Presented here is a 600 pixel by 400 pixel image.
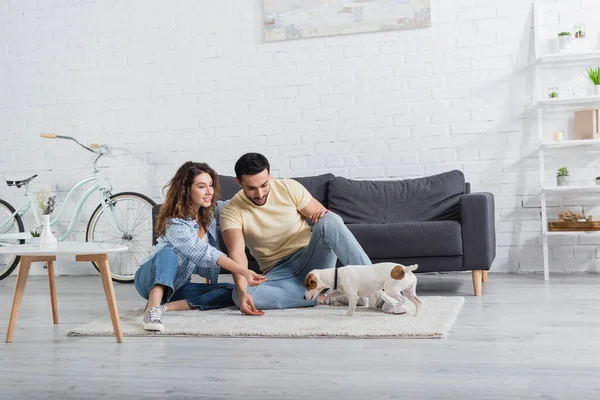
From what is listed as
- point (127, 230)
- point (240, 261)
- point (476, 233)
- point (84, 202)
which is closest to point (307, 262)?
point (240, 261)

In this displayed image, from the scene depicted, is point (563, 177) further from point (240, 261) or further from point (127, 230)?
point (127, 230)

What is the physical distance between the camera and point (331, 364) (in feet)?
7.76

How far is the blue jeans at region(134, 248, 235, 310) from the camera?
3273mm

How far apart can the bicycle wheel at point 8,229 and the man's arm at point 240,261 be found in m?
2.55

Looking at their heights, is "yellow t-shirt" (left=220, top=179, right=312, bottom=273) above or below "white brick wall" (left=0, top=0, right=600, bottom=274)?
below

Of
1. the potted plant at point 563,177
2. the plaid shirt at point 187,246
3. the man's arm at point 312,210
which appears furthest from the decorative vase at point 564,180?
the plaid shirt at point 187,246

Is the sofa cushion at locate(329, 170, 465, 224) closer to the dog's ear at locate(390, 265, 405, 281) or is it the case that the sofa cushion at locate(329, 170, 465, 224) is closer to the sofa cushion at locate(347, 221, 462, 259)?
the sofa cushion at locate(347, 221, 462, 259)

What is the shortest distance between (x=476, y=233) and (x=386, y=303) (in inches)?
36.0

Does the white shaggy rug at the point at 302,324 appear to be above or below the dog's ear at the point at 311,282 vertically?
below

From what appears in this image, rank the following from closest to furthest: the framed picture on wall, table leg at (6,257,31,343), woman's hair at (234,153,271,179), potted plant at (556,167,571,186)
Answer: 1. table leg at (6,257,31,343)
2. woman's hair at (234,153,271,179)
3. potted plant at (556,167,571,186)
4. the framed picture on wall

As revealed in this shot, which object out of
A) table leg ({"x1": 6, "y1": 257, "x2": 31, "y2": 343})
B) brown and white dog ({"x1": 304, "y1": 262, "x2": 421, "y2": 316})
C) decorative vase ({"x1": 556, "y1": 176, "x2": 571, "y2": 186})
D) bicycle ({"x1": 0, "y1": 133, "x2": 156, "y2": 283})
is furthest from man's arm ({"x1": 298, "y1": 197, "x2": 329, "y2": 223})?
bicycle ({"x1": 0, "y1": 133, "x2": 156, "y2": 283})

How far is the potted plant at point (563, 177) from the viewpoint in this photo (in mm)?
4598

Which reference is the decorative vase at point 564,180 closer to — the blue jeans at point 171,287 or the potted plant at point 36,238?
the blue jeans at point 171,287

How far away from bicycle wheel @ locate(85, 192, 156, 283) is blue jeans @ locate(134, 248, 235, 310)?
71.4 inches
